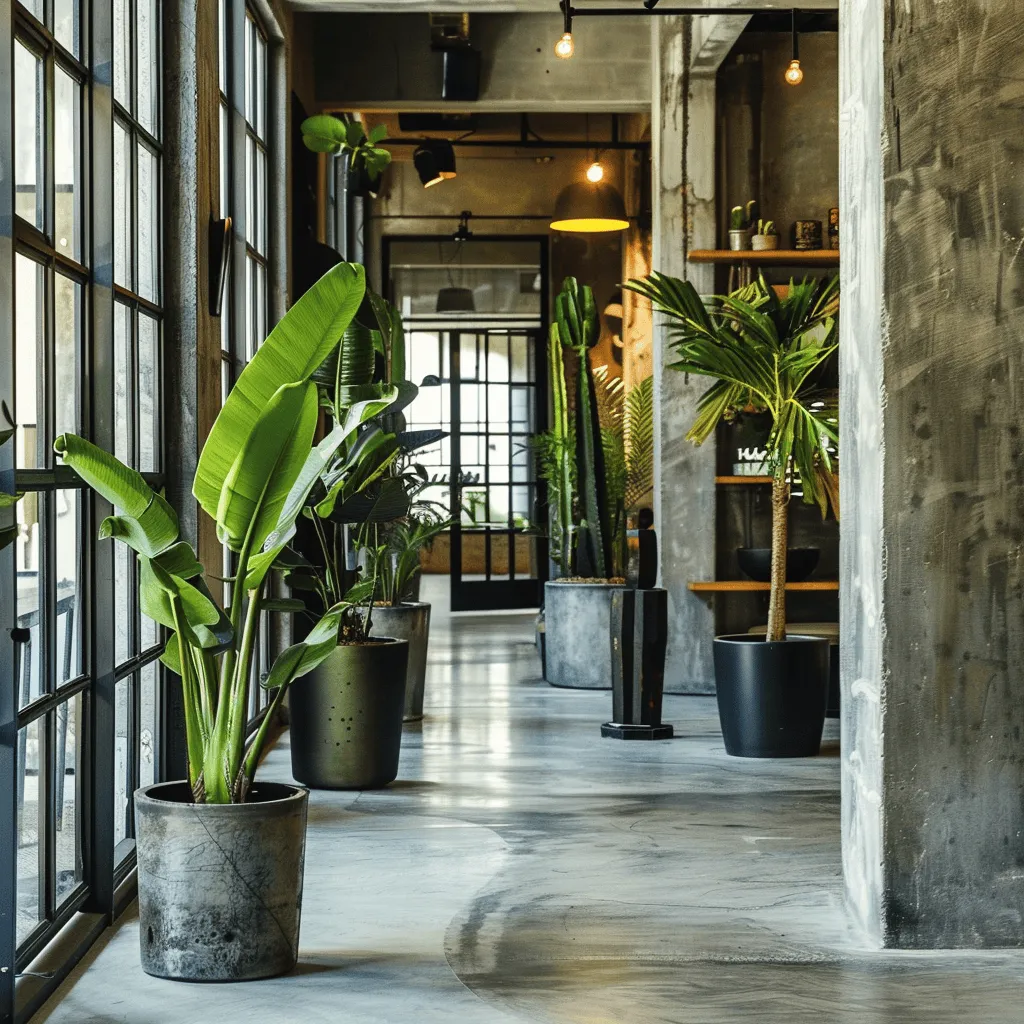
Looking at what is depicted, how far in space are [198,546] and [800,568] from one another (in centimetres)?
356

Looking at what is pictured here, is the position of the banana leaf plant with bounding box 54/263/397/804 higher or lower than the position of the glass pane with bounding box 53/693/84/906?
higher

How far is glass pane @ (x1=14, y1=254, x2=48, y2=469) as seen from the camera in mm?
2732

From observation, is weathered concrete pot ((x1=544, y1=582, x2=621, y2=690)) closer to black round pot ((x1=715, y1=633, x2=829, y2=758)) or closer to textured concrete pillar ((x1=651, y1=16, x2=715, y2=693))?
textured concrete pillar ((x1=651, y1=16, x2=715, y2=693))

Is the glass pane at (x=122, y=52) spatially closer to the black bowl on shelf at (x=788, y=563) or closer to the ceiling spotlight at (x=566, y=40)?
the ceiling spotlight at (x=566, y=40)

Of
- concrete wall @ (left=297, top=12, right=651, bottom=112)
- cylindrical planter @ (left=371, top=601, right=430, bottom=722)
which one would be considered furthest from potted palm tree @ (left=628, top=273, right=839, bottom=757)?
concrete wall @ (left=297, top=12, right=651, bottom=112)

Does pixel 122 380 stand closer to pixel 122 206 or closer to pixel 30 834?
pixel 122 206

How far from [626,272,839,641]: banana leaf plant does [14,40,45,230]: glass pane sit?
117 inches

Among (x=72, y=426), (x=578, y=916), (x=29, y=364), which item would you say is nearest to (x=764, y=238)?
(x=578, y=916)

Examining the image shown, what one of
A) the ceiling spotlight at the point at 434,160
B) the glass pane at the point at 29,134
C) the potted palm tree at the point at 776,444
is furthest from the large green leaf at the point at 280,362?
the ceiling spotlight at the point at 434,160

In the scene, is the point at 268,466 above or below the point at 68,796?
above

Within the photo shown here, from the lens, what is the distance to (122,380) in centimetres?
371

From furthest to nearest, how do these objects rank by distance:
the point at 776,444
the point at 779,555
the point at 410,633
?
1. the point at 410,633
2. the point at 779,555
3. the point at 776,444

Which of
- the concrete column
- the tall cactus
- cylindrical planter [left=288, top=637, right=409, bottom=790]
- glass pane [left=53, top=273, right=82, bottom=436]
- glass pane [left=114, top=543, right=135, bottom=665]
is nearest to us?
glass pane [left=53, top=273, right=82, bottom=436]

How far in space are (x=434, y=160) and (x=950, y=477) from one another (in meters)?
6.77
